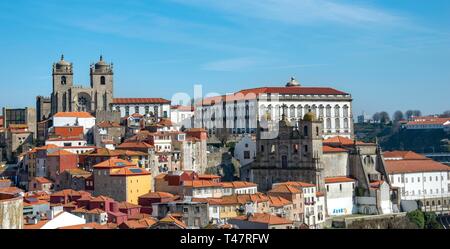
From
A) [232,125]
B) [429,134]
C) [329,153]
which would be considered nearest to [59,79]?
[232,125]

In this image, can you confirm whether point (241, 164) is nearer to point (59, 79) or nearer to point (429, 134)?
point (59, 79)

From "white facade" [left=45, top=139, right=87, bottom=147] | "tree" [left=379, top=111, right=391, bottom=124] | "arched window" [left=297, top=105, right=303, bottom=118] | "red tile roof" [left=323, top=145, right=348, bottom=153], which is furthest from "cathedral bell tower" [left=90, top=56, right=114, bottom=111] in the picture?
"tree" [left=379, top=111, right=391, bottom=124]

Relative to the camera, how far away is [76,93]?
3325cm

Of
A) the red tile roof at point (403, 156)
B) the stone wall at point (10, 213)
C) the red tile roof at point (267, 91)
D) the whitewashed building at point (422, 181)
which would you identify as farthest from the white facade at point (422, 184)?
the stone wall at point (10, 213)

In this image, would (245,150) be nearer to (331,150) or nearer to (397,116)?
A: (331,150)

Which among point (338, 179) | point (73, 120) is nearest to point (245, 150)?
point (338, 179)

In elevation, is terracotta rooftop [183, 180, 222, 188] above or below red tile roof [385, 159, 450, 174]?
below

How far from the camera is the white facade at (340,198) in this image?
2405 centimetres

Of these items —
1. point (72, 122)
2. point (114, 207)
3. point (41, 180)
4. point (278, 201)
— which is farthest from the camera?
point (72, 122)

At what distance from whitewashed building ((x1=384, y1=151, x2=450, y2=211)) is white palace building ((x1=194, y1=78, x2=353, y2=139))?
7.51 m

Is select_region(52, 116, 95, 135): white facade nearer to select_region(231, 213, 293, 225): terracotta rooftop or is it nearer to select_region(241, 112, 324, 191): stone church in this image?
select_region(241, 112, 324, 191): stone church

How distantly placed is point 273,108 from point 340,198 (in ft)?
36.1

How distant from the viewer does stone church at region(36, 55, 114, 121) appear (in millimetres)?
32750
